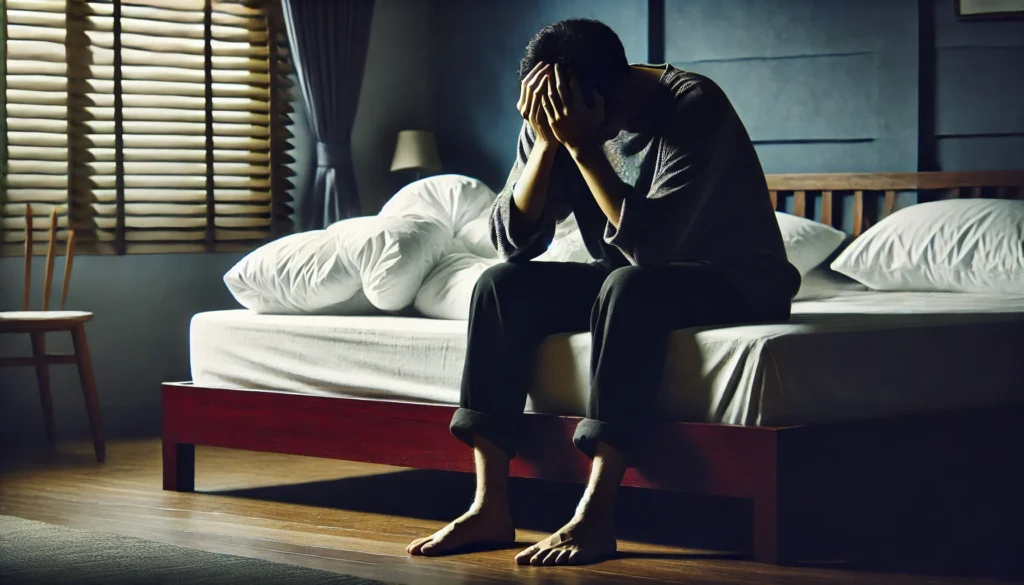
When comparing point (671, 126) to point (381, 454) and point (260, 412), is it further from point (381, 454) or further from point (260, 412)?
point (260, 412)

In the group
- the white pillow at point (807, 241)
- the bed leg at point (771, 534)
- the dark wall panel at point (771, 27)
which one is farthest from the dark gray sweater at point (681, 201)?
the dark wall panel at point (771, 27)

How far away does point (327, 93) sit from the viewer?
4895 millimetres

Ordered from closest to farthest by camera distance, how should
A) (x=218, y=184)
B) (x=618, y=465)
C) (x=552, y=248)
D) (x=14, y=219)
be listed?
(x=618, y=465)
(x=552, y=248)
(x=14, y=219)
(x=218, y=184)

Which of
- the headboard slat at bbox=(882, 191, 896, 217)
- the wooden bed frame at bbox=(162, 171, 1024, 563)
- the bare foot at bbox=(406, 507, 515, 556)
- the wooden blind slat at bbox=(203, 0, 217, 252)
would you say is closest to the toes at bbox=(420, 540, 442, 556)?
the bare foot at bbox=(406, 507, 515, 556)

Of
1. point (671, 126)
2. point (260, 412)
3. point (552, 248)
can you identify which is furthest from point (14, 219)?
point (671, 126)

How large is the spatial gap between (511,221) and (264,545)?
77 centimetres

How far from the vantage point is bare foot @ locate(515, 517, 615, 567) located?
2.35 metres

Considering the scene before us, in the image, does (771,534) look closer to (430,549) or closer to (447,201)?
(430,549)

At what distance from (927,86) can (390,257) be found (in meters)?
1.82

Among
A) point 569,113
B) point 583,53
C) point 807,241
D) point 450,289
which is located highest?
point 583,53

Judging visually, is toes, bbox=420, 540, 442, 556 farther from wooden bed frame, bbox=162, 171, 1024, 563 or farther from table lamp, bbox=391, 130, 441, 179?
table lamp, bbox=391, 130, 441, 179

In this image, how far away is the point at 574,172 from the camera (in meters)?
2.68

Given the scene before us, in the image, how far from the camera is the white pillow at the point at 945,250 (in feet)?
11.1

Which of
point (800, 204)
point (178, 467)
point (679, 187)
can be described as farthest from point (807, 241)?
point (178, 467)
